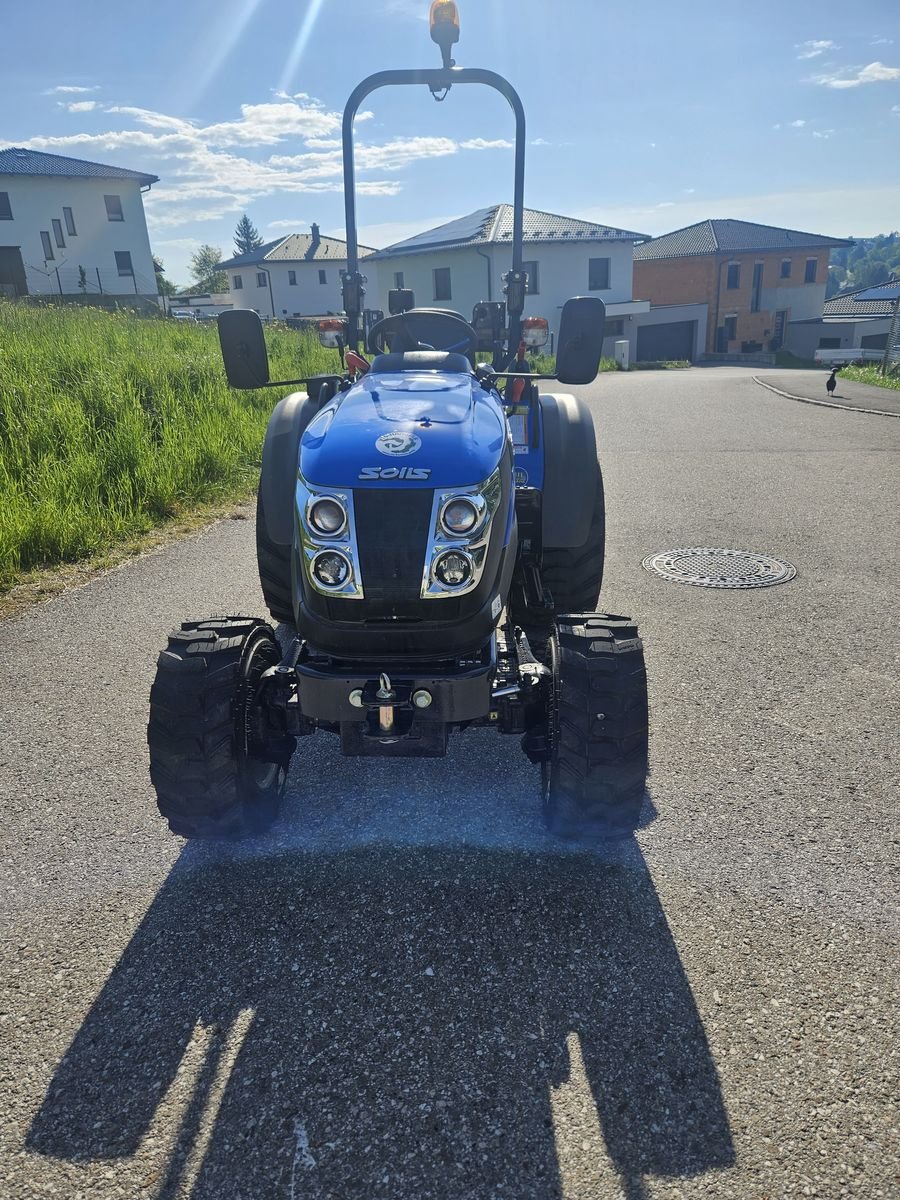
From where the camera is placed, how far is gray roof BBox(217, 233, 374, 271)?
185 ft

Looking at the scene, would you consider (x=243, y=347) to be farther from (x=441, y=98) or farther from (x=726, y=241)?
(x=726, y=241)

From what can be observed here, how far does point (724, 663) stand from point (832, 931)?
2.12 meters

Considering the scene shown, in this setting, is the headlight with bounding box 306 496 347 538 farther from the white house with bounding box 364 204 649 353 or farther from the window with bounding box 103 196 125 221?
the window with bounding box 103 196 125 221

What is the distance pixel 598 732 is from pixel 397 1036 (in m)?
1.12

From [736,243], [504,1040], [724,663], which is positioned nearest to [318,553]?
[504,1040]

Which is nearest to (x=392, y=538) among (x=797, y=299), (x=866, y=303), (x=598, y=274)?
(x=598, y=274)

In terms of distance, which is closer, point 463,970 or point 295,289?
point 463,970

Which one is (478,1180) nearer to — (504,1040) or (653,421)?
(504,1040)

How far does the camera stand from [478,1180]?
1860 millimetres

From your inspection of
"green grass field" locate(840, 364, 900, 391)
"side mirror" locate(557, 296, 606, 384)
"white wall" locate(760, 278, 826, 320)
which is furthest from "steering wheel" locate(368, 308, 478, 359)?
"white wall" locate(760, 278, 826, 320)

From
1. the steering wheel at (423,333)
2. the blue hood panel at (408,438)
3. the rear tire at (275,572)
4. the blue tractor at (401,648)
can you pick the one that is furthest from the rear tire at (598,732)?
the steering wheel at (423,333)

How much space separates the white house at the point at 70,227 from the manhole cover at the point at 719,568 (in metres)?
40.3

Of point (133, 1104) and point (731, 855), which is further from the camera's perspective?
point (731, 855)

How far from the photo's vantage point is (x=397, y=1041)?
2.23 meters
